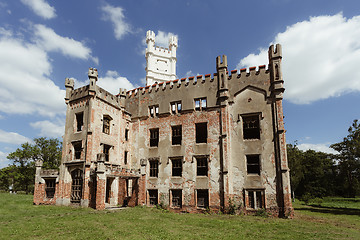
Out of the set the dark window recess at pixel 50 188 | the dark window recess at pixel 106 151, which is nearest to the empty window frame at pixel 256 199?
the dark window recess at pixel 106 151

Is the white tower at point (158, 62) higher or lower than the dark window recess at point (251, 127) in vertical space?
higher

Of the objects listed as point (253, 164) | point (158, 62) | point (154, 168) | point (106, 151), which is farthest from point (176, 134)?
point (158, 62)

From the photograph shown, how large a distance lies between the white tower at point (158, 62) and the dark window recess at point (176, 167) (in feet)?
73.7

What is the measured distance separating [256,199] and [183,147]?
7.62 m

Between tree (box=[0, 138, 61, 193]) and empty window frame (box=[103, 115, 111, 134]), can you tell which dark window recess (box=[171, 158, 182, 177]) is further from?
tree (box=[0, 138, 61, 193])

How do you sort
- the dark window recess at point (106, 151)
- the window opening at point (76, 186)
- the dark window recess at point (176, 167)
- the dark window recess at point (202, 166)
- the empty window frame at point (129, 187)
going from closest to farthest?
the window opening at point (76, 186)
the dark window recess at point (202, 166)
the dark window recess at point (106, 151)
the dark window recess at point (176, 167)
the empty window frame at point (129, 187)

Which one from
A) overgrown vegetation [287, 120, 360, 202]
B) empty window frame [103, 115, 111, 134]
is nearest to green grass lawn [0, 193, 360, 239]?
empty window frame [103, 115, 111, 134]

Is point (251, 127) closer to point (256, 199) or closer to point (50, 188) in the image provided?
point (256, 199)

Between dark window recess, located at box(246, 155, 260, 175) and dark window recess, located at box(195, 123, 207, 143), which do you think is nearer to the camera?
dark window recess, located at box(246, 155, 260, 175)

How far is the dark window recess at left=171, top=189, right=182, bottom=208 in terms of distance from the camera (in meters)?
20.5

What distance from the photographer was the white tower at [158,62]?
135ft

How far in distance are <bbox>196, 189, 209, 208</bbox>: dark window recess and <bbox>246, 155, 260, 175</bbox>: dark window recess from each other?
417 centimetres

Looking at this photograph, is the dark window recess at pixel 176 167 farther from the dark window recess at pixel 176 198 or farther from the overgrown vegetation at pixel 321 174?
the overgrown vegetation at pixel 321 174

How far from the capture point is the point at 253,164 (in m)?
18.7
